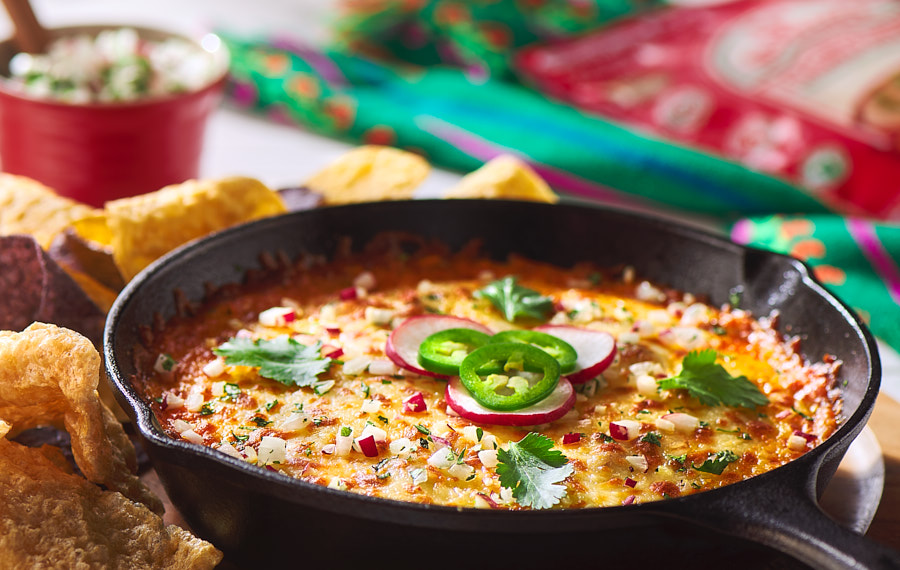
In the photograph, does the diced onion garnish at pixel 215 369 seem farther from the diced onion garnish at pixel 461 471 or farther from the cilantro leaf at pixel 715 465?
the cilantro leaf at pixel 715 465

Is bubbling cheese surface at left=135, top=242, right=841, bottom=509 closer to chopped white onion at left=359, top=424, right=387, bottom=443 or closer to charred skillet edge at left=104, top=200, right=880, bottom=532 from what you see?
chopped white onion at left=359, top=424, right=387, bottom=443

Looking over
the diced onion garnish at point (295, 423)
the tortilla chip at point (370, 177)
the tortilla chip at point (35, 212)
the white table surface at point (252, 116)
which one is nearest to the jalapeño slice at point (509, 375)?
the diced onion garnish at point (295, 423)

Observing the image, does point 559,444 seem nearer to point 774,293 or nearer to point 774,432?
point 774,432

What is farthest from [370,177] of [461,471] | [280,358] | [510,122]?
[510,122]

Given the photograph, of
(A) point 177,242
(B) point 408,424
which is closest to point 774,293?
(B) point 408,424

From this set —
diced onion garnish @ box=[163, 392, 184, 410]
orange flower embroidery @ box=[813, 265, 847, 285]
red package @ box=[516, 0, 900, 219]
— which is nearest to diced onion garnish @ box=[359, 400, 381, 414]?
diced onion garnish @ box=[163, 392, 184, 410]

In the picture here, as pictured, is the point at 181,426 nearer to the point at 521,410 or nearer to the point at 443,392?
the point at 443,392
